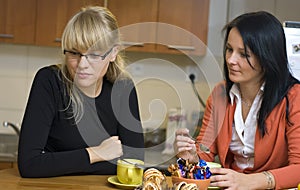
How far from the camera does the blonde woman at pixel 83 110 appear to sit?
1.67 m

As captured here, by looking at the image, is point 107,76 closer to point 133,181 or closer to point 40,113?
point 40,113

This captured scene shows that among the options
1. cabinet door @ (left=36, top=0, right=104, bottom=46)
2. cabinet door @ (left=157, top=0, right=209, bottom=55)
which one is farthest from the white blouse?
cabinet door @ (left=36, top=0, right=104, bottom=46)

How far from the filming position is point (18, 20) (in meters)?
3.35

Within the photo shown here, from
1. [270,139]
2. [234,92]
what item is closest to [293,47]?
[234,92]

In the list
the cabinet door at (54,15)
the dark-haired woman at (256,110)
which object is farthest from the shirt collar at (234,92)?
the cabinet door at (54,15)

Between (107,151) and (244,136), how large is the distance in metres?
0.45

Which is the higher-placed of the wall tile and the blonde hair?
the blonde hair

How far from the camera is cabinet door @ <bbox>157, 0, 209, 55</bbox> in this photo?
3.35 metres

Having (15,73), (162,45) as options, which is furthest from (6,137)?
(162,45)

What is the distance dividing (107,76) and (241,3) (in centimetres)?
174

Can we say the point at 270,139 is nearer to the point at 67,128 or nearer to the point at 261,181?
the point at 261,181

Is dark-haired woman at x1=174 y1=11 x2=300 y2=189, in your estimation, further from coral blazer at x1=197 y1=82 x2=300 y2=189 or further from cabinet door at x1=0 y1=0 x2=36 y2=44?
cabinet door at x1=0 y1=0 x2=36 y2=44

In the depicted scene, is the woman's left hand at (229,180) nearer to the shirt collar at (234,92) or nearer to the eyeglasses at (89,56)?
the shirt collar at (234,92)

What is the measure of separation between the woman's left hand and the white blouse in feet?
0.79
